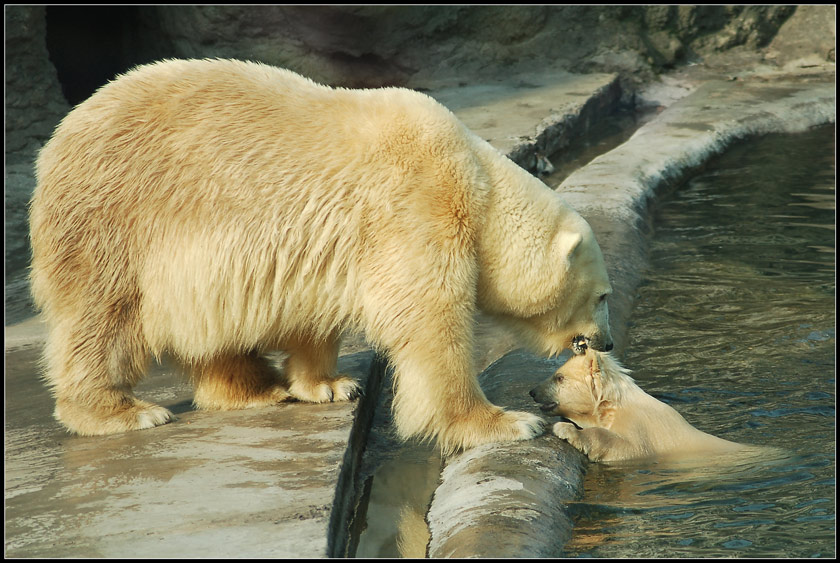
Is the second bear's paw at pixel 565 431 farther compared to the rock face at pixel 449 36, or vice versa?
the rock face at pixel 449 36

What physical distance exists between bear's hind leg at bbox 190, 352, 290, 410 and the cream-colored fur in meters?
1.18

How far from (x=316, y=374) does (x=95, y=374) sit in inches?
36.1

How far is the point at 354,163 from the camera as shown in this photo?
12.0ft

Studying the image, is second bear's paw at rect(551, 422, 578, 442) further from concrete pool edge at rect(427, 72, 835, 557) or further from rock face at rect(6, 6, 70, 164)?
rock face at rect(6, 6, 70, 164)

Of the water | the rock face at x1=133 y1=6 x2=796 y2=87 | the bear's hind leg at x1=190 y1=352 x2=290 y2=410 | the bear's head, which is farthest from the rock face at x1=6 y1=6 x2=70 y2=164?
the bear's head

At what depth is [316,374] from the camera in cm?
411

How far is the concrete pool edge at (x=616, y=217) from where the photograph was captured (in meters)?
3.08

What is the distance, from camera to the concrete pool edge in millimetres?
3076

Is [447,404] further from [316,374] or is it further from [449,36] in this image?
[449,36]

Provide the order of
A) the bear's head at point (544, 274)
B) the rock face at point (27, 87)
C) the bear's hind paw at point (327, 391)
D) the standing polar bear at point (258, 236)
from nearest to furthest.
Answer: the standing polar bear at point (258, 236) < the bear's head at point (544, 274) < the bear's hind paw at point (327, 391) < the rock face at point (27, 87)

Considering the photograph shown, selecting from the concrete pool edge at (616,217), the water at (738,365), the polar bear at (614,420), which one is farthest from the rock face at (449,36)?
the polar bear at (614,420)

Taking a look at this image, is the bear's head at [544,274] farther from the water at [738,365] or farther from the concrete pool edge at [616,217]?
the water at [738,365]

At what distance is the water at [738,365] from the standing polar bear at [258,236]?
722 millimetres

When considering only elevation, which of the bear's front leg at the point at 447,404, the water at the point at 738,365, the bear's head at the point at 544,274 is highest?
the bear's head at the point at 544,274
